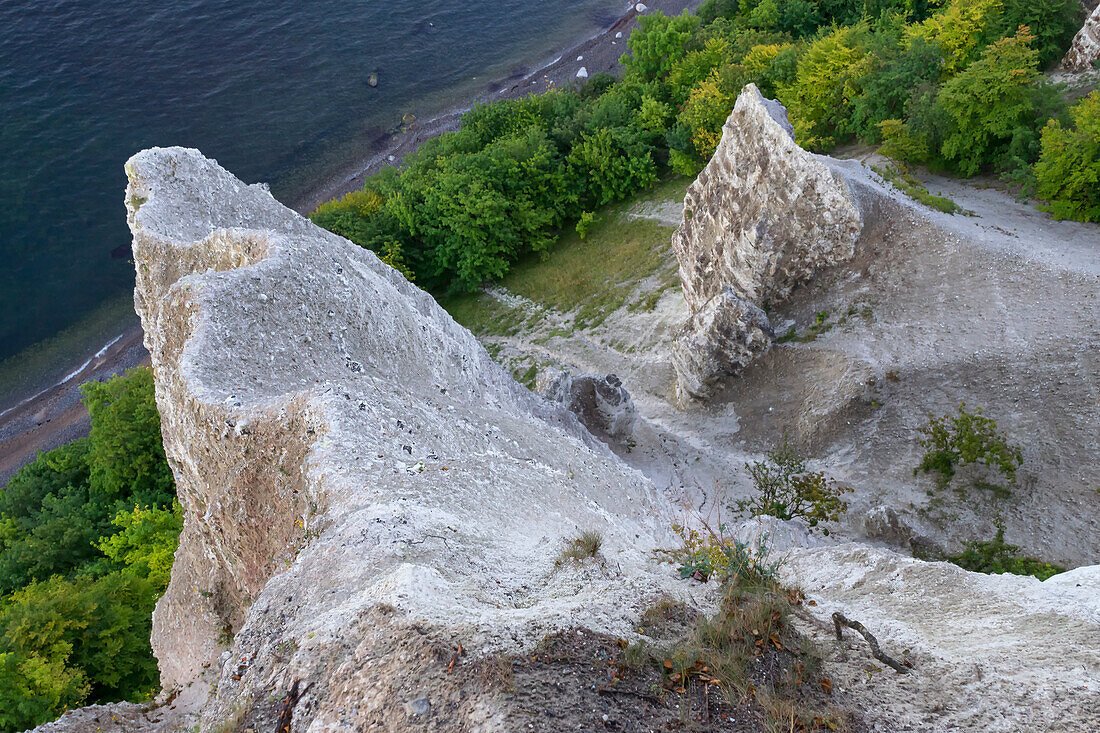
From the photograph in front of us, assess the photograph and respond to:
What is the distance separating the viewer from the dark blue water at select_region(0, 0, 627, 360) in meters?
53.8

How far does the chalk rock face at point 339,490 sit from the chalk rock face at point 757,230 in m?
10.7

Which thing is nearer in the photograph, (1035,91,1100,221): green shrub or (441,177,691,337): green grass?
(1035,91,1100,221): green shrub

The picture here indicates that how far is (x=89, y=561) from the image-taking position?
32.3 metres

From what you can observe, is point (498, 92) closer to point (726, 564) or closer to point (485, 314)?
point (485, 314)

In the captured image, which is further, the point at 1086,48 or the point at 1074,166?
the point at 1086,48

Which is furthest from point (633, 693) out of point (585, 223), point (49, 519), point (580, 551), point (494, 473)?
point (585, 223)

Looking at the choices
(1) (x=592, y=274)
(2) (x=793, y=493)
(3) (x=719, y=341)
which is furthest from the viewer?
(1) (x=592, y=274)

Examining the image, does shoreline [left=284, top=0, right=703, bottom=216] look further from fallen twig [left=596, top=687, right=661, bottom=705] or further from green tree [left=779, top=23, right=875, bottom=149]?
fallen twig [left=596, top=687, right=661, bottom=705]

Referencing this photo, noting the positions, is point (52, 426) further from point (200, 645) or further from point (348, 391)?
point (348, 391)

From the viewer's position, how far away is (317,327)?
15.0 meters

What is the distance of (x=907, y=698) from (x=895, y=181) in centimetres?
2561

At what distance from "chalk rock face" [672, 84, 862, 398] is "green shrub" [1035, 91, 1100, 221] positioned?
29.2ft

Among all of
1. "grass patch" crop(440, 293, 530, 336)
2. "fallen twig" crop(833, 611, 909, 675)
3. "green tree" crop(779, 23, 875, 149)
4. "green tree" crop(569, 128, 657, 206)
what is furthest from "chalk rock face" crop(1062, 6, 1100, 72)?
"fallen twig" crop(833, 611, 909, 675)

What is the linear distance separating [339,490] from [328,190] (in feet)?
176
